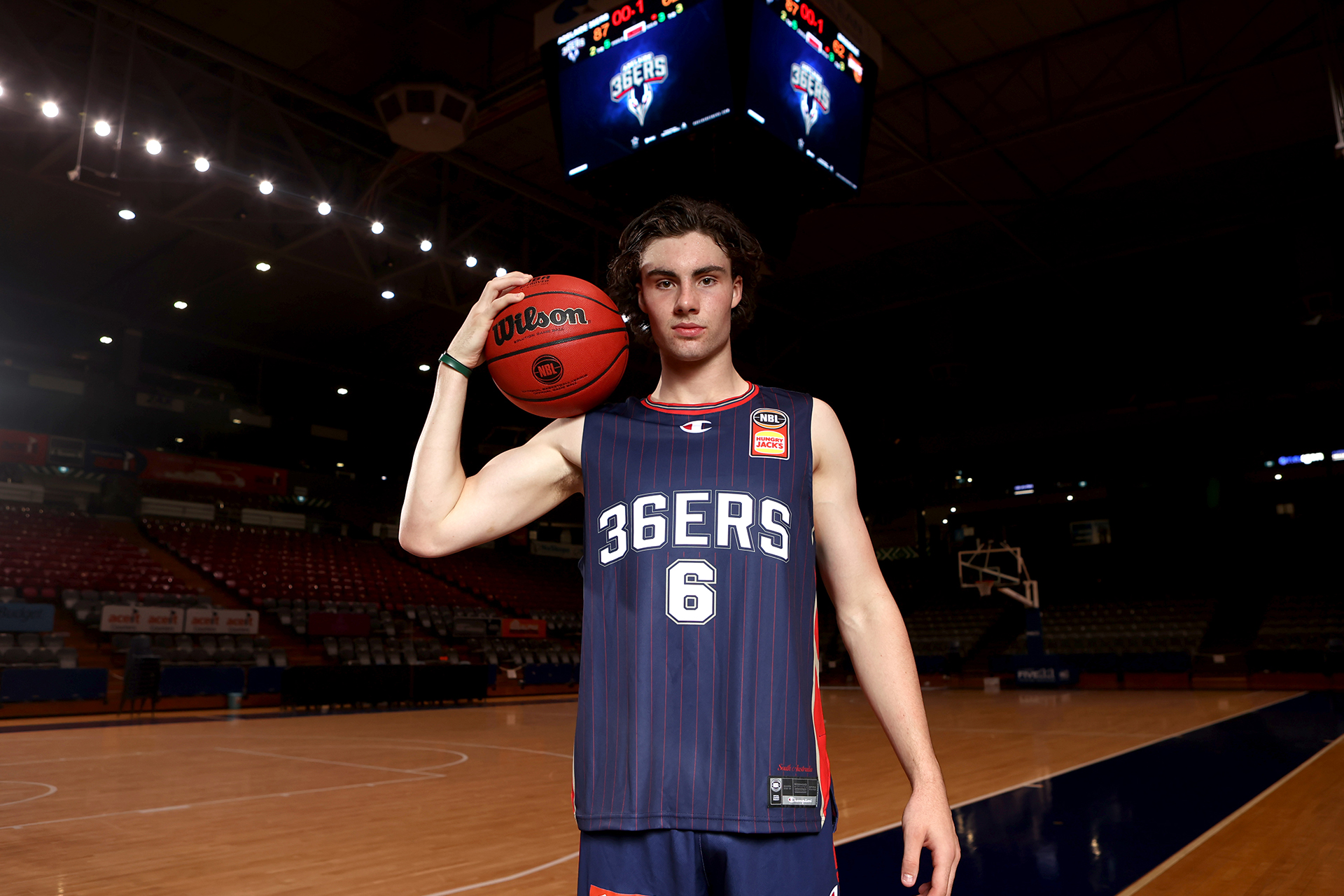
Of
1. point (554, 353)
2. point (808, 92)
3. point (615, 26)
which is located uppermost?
point (615, 26)

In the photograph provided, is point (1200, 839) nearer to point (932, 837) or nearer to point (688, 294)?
point (932, 837)

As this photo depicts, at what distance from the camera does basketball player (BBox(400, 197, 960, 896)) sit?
119 centimetres

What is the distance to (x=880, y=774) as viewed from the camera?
633 cm

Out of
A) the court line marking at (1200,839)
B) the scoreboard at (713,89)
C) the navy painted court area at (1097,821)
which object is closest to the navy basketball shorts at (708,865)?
the navy painted court area at (1097,821)

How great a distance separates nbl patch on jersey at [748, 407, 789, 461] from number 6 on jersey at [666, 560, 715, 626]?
0.20 meters

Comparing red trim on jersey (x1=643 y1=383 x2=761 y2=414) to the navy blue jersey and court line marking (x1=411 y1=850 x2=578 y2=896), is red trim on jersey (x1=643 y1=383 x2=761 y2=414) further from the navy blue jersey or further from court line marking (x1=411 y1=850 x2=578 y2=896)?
court line marking (x1=411 y1=850 x2=578 y2=896)

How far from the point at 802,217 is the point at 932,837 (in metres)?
11.9

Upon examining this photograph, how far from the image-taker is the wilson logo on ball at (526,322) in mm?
1555

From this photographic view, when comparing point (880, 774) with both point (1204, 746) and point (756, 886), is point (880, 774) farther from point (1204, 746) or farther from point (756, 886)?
point (756, 886)

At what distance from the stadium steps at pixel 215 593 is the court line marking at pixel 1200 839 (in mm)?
12007

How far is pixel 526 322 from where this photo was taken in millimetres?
1563

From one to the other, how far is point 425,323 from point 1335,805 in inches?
590

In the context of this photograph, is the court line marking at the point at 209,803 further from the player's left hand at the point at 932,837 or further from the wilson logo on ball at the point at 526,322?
the player's left hand at the point at 932,837

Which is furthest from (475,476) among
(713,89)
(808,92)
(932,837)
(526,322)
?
(808,92)
